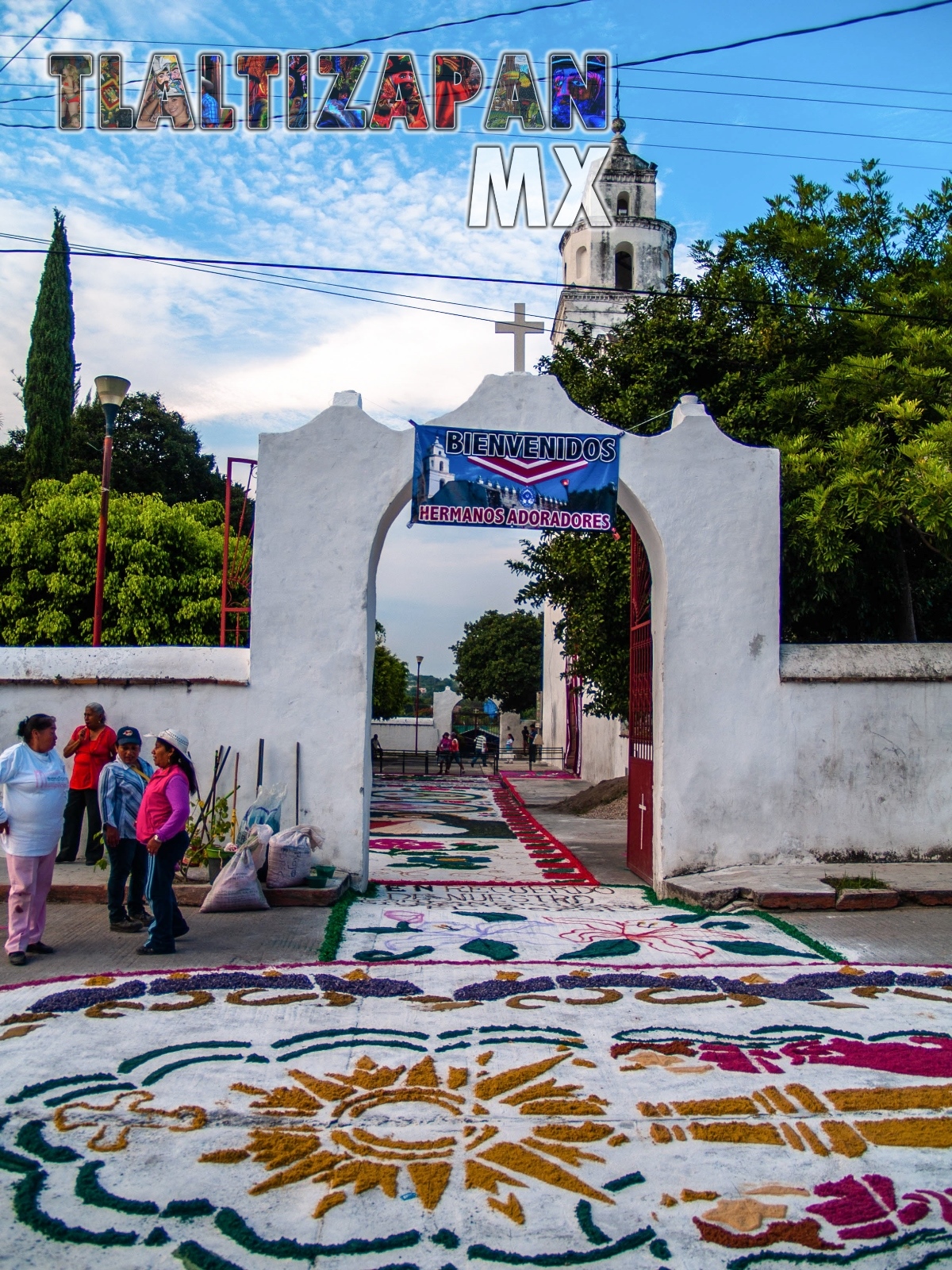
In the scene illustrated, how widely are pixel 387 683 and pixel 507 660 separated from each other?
860 centimetres

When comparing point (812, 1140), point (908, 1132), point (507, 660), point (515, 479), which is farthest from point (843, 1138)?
point (507, 660)

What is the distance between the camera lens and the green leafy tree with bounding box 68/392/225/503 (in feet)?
113

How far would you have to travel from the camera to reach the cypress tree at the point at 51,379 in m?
28.4

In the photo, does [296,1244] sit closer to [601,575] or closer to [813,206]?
[601,575]

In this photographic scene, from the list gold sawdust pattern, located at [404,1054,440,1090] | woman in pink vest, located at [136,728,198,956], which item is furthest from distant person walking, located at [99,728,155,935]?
gold sawdust pattern, located at [404,1054,440,1090]

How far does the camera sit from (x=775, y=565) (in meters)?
8.81

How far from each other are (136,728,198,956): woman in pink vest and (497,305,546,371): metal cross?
456 centimetres

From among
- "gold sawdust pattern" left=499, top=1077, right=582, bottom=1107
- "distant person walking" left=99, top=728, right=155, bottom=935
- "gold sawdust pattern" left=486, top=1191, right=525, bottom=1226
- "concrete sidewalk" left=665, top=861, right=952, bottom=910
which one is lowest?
"gold sawdust pattern" left=486, top=1191, right=525, bottom=1226

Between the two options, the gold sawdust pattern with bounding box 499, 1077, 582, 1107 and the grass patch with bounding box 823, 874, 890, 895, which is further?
the grass patch with bounding box 823, 874, 890, 895

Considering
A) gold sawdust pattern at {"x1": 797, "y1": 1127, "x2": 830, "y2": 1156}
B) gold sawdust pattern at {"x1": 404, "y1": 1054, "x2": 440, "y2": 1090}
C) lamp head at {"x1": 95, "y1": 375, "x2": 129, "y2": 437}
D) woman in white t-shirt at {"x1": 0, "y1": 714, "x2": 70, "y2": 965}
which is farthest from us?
lamp head at {"x1": 95, "y1": 375, "x2": 129, "y2": 437}

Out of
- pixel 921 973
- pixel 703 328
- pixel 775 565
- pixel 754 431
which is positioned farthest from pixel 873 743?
pixel 703 328

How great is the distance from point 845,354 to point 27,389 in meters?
23.9

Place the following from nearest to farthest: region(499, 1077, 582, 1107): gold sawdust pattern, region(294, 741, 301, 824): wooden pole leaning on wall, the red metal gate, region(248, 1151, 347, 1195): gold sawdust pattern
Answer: region(248, 1151, 347, 1195): gold sawdust pattern < region(499, 1077, 582, 1107): gold sawdust pattern < region(294, 741, 301, 824): wooden pole leaning on wall < the red metal gate

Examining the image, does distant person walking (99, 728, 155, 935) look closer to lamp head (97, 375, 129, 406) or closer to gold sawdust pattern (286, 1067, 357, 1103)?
gold sawdust pattern (286, 1067, 357, 1103)
